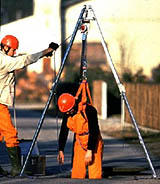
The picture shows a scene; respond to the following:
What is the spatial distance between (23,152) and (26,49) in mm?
5220

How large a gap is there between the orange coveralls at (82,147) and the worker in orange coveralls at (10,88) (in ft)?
2.49

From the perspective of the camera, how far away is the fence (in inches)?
733

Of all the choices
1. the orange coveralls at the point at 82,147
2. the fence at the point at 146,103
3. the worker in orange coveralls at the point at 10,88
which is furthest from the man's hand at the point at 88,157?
the fence at the point at 146,103

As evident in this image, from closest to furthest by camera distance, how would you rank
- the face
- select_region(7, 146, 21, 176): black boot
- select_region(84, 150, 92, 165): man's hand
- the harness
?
select_region(84, 150, 92, 165): man's hand, the harness, select_region(7, 146, 21, 176): black boot, the face

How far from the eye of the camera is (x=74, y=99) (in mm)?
9922

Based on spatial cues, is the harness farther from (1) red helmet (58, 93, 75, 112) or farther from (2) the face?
(2) the face

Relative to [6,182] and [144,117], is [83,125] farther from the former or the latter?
[144,117]

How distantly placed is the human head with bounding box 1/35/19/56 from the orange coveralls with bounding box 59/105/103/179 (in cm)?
123

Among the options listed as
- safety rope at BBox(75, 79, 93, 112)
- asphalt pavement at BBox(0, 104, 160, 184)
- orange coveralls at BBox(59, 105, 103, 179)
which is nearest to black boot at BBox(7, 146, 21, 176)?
asphalt pavement at BBox(0, 104, 160, 184)

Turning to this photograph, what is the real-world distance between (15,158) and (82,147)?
3.00 ft

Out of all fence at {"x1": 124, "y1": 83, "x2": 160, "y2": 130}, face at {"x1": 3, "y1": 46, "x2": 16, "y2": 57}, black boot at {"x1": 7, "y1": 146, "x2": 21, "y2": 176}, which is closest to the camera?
black boot at {"x1": 7, "y1": 146, "x2": 21, "y2": 176}

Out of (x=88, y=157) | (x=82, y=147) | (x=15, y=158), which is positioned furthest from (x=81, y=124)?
(x=15, y=158)

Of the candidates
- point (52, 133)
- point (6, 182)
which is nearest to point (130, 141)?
point (52, 133)

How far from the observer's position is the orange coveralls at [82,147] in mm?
9977
